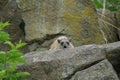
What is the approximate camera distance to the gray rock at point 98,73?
8164 millimetres

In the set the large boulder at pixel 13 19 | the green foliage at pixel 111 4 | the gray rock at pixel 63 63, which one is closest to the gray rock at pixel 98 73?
the gray rock at pixel 63 63

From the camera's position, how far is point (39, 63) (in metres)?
8.92

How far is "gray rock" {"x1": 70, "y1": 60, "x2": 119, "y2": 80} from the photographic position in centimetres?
816

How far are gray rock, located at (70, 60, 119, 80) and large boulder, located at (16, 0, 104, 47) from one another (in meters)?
3.71

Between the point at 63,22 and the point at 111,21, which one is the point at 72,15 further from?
the point at 111,21

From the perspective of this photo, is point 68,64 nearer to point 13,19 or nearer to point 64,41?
point 64,41

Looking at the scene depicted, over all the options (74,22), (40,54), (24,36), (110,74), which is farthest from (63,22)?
(110,74)

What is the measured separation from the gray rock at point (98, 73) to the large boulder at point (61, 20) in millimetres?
3708

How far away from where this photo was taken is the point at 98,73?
8273 mm

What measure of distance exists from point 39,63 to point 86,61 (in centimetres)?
95

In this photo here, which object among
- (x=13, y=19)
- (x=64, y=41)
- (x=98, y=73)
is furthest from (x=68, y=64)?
(x=13, y=19)

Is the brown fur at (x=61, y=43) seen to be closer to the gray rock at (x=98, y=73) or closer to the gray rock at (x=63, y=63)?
the gray rock at (x=63, y=63)

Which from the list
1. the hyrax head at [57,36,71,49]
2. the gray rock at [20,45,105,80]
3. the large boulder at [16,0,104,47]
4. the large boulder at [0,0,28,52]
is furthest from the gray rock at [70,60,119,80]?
the large boulder at [0,0,28,52]

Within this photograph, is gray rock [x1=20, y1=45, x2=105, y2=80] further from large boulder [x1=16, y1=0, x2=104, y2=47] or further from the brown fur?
large boulder [x1=16, y1=0, x2=104, y2=47]
